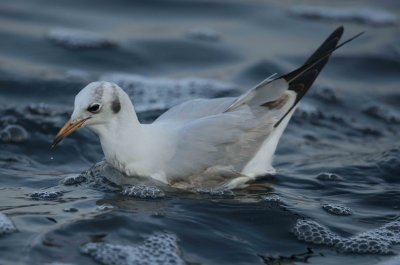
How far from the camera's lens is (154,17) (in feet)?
34.8

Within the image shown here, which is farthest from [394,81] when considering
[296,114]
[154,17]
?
[154,17]

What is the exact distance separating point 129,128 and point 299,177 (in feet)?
4.56

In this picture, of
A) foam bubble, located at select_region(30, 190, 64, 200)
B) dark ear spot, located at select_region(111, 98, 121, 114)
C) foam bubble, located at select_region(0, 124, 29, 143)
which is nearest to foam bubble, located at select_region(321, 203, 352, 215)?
dark ear spot, located at select_region(111, 98, 121, 114)

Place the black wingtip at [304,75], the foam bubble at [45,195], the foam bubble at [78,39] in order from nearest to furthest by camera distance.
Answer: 1. the foam bubble at [45,195]
2. the black wingtip at [304,75]
3. the foam bubble at [78,39]

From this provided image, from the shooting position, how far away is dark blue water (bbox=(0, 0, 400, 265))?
5.14 m

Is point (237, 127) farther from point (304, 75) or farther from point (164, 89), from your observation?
point (164, 89)

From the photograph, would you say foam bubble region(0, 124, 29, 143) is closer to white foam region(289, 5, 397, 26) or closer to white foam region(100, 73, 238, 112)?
white foam region(100, 73, 238, 112)

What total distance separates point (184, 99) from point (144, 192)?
270 centimetres

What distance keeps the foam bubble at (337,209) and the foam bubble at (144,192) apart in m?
1.06

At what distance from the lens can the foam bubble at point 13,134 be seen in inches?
270

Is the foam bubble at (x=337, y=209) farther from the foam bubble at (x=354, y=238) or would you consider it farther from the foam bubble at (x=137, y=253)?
the foam bubble at (x=137, y=253)

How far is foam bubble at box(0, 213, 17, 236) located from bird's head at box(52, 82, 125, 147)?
0.63 m

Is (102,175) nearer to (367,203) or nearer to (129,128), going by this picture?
(129,128)

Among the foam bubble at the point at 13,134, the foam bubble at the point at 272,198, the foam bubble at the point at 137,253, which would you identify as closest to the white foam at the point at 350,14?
the foam bubble at the point at 13,134
